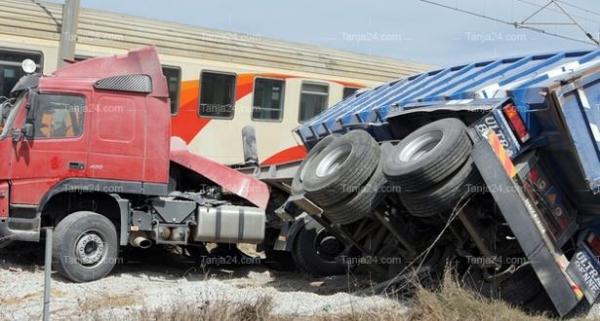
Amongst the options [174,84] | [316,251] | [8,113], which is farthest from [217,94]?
[8,113]

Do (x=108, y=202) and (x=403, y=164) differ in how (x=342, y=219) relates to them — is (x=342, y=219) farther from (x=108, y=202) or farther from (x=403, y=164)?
(x=108, y=202)

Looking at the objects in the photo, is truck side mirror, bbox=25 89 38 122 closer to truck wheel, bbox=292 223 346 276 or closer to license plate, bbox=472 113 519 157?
truck wheel, bbox=292 223 346 276

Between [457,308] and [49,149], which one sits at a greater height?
[49,149]

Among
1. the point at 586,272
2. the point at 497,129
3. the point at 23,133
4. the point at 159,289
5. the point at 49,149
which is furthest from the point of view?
the point at 49,149

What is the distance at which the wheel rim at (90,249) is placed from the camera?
27.5ft

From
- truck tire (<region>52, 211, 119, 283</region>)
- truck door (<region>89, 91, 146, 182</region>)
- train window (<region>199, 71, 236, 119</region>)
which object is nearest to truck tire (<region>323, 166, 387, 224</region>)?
truck door (<region>89, 91, 146, 182</region>)

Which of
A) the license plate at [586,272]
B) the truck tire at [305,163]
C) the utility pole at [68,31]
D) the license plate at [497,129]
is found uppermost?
the utility pole at [68,31]

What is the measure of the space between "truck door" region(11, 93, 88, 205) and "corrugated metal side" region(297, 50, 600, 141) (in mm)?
2769

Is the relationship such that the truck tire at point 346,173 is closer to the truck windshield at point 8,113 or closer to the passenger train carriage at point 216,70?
the truck windshield at point 8,113

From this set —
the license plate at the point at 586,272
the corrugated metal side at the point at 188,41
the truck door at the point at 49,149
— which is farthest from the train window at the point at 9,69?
the license plate at the point at 586,272

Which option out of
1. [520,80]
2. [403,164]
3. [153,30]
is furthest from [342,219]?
[153,30]

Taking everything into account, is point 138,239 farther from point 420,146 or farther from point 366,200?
point 420,146

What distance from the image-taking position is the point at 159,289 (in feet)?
26.4

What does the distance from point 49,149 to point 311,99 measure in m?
6.84
